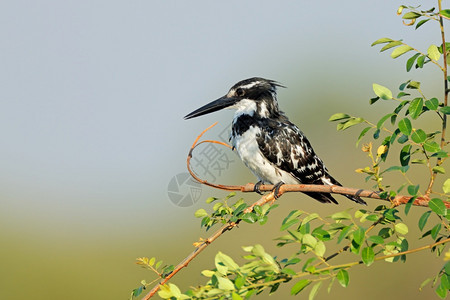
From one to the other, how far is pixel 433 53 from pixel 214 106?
10.5ft

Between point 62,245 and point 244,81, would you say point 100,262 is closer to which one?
point 62,245

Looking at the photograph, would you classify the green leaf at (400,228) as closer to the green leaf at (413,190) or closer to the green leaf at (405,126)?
the green leaf at (413,190)

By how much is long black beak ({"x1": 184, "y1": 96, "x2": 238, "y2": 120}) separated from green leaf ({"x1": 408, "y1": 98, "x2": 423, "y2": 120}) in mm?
3000

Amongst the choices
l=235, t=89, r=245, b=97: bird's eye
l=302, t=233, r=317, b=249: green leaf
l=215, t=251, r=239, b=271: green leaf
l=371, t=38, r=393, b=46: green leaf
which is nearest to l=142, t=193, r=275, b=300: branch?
l=215, t=251, r=239, b=271: green leaf

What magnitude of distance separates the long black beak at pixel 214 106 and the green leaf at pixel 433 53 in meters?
2.98

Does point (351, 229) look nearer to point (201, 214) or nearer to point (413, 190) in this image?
point (413, 190)

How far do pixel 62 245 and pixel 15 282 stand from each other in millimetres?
3803

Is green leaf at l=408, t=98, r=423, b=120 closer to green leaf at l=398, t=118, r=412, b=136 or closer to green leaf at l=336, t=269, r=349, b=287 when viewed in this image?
green leaf at l=398, t=118, r=412, b=136

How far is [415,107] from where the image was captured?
300 centimetres

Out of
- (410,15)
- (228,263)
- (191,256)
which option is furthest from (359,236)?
(410,15)

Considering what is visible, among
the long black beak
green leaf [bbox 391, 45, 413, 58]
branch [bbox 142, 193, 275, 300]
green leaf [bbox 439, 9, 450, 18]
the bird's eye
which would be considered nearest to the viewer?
branch [bbox 142, 193, 275, 300]

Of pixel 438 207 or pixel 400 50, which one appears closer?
pixel 438 207

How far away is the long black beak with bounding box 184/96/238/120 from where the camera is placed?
5891mm

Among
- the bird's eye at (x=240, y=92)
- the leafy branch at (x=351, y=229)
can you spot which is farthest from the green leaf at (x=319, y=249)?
the bird's eye at (x=240, y=92)
